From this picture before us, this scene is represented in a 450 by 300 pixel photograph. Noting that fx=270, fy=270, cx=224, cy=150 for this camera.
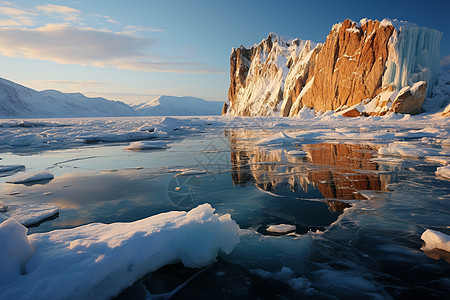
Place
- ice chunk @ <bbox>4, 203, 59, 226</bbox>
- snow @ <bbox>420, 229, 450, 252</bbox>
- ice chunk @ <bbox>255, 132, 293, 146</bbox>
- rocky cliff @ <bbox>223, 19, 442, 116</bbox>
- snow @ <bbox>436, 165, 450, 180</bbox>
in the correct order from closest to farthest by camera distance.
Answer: snow @ <bbox>420, 229, 450, 252</bbox>
ice chunk @ <bbox>4, 203, 59, 226</bbox>
snow @ <bbox>436, 165, 450, 180</bbox>
ice chunk @ <bbox>255, 132, 293, 146</bbox>
rocky cliff @ <bbox>223, 19, 442, 116</bbox>

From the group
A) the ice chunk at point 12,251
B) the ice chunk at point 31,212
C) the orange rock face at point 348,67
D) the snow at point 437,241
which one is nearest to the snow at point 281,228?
the snow at point 437,241

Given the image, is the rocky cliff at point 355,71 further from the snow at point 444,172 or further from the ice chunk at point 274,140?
the snow at point 444,172

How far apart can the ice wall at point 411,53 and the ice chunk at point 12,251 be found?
41.5m

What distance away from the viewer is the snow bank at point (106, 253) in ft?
8.28

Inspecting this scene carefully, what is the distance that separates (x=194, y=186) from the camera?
7.09 meters

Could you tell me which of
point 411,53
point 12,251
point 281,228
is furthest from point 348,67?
point 12,251

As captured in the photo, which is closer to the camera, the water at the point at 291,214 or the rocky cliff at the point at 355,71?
the water at the point at 291,214

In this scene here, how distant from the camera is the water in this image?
3.02 meters

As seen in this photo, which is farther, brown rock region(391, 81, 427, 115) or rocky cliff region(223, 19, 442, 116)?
rocky cliff region(223, 19, 442, 116)

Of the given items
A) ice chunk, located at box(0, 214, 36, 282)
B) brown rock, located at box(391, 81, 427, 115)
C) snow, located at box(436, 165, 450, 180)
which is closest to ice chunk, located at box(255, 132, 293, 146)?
snow, located at box(436, 165, 450, 180)

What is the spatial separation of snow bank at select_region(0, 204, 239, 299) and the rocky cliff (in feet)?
121

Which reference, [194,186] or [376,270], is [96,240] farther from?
[194,186]

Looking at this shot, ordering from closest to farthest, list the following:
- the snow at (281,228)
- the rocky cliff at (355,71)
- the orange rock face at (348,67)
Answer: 1. the snow at (281,228)
2. the rocky cliff at (355,71)
3. the orange rock face at (348,67)

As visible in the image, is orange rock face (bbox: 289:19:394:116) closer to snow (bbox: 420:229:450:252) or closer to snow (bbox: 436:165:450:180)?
snow (bbox: 436:165:450:180)
